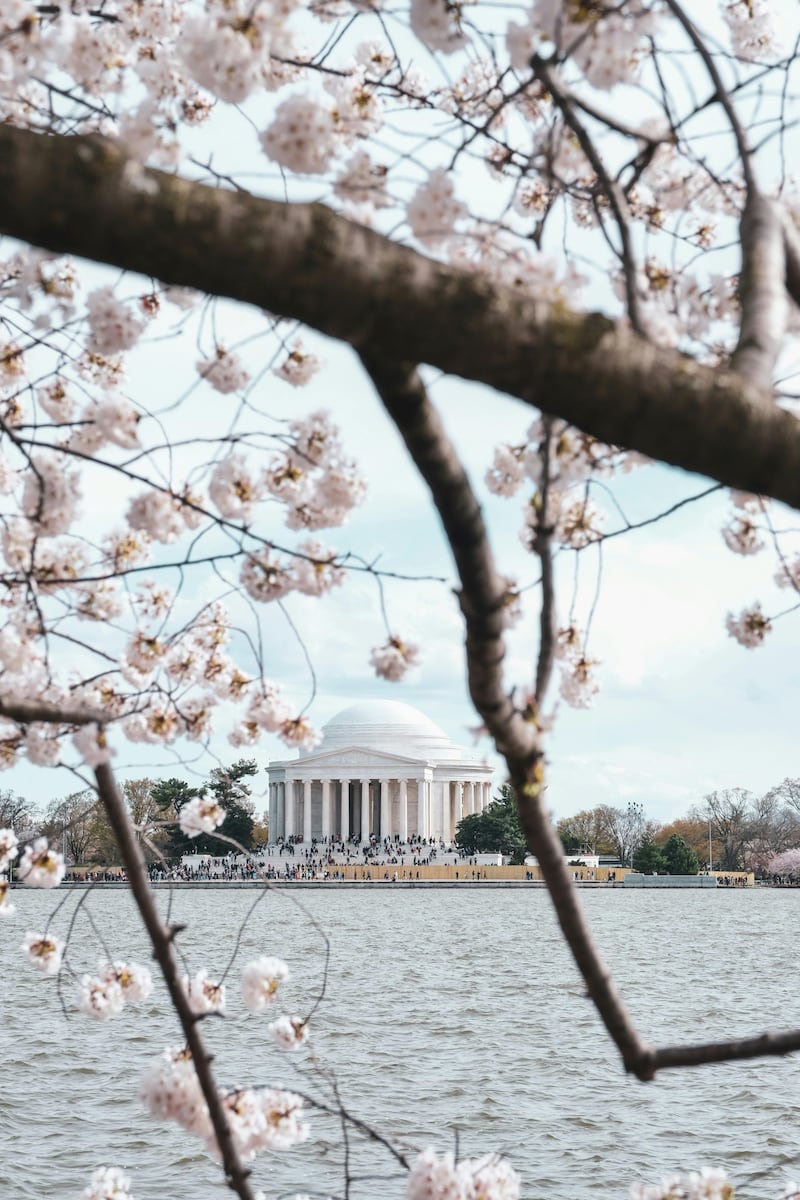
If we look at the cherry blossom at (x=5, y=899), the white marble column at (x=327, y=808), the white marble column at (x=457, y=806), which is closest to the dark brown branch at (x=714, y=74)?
the cherry blossom at (x=5, y=899)

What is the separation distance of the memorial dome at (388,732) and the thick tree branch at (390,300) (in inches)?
4673

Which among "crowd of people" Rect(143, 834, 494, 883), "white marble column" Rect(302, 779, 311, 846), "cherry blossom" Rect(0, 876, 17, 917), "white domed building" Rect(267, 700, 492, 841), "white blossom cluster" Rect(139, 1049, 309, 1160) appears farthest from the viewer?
"white marble column" Rect(302, 779, 311, 846)

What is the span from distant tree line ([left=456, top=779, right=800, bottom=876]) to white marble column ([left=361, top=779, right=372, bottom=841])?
1188 cm

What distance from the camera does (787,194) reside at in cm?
446

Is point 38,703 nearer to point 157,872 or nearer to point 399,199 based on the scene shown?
point 399,199

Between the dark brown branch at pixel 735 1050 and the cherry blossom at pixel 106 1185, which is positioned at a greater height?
the dark brown branch at pixel 735 1050

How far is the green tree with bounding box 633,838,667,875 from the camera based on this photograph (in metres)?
98.4

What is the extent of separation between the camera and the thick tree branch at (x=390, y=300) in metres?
2.30

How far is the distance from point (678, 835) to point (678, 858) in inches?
Answer: 187

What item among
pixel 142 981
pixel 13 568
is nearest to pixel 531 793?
pixel 13 568

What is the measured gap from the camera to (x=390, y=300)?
243cm

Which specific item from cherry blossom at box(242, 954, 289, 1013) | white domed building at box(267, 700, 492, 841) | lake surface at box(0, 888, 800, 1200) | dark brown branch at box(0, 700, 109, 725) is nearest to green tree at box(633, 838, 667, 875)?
white domed building at box(267, 700, 492, 841)

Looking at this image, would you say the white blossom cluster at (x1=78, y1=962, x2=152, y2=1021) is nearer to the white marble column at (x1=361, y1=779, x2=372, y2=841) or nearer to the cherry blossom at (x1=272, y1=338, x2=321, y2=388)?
the cherry blossom at (x1=272, y1=338, x2=321, y2=388)

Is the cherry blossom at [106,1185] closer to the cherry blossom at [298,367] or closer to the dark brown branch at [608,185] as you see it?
the cherry blossom at [298,367]
